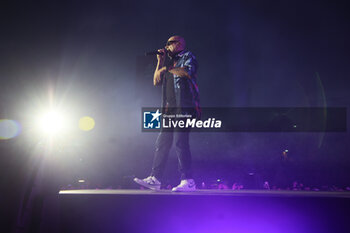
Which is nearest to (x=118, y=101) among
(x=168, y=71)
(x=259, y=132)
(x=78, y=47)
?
(x=78, y=47)

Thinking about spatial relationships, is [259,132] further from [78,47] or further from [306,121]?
[78,47]

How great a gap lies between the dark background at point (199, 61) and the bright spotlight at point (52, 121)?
0.13 m

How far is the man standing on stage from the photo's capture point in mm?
2820

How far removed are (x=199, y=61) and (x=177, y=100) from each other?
1.24 meters

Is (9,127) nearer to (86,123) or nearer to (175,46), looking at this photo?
(86,123)

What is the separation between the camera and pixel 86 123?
14.0ft

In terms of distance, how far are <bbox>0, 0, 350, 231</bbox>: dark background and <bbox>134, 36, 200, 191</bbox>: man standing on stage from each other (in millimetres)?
853

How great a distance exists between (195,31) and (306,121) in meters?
2.01

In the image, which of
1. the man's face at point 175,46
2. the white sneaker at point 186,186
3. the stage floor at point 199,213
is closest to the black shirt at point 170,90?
the man's face at point 175,46

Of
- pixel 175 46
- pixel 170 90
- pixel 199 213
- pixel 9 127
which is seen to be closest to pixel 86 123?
pixel 9 127

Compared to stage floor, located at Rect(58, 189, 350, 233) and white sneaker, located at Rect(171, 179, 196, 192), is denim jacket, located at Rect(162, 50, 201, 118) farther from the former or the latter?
stage floor, located at Rect(58, 189, 350, 233)

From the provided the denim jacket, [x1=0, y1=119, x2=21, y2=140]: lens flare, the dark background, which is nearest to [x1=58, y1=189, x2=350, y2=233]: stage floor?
the denim jacket

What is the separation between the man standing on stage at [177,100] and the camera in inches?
111

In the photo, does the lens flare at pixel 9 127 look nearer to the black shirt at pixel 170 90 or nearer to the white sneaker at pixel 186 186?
the black shirt at pixel 170 90
